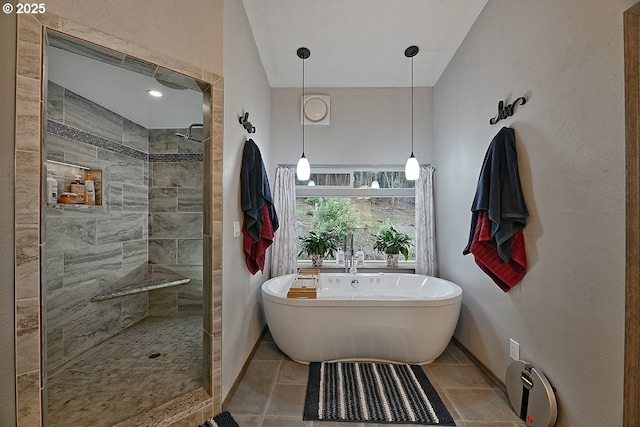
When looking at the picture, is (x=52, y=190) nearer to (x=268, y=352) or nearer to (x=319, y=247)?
(x=268, y=352)

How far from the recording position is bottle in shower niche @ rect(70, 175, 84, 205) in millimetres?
2518

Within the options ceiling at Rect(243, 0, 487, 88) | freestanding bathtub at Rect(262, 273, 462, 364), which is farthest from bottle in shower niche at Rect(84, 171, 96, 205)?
ceiling at Rect(243, 0, 487, 88)


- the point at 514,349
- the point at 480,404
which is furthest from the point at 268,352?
the point at 514,349

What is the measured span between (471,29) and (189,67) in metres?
2.35

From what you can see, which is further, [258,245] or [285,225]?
[285,225]

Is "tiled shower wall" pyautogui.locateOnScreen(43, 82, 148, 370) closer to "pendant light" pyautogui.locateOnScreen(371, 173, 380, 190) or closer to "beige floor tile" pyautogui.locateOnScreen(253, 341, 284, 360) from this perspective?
"beige floor tile" pyautogui.locateOnScreen(253, 341, 284, 360)

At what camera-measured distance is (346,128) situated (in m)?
3.43

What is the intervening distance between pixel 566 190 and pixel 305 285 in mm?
1976

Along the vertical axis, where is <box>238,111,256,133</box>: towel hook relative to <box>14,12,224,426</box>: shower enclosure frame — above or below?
above

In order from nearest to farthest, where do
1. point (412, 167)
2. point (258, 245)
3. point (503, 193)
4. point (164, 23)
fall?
point (164, 23) < point (503, 193) < point (258, 245) < point (412, 167)

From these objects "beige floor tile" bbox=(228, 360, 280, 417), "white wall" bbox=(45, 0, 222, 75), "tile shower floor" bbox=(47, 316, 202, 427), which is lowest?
"beige floor tile" bbox=(228, 360, 280, 417)

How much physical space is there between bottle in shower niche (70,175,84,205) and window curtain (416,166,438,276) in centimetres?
346

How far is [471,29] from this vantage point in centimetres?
241

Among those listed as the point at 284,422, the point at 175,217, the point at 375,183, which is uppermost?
the point at 375,183
